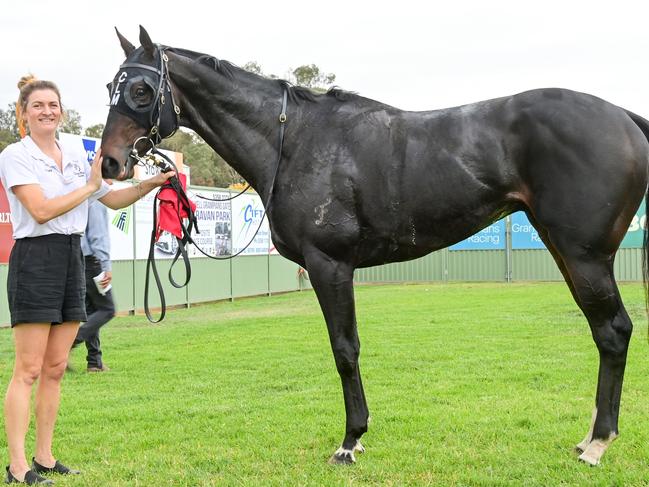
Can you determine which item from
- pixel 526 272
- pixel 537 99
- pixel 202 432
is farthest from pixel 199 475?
pixel 526 272

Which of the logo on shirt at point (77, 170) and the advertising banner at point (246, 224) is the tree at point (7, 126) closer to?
the advertising banner at point (246, 224)

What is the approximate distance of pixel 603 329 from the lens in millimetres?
4230

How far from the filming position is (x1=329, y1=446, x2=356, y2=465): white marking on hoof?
4.33 metres

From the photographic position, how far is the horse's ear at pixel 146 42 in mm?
4242

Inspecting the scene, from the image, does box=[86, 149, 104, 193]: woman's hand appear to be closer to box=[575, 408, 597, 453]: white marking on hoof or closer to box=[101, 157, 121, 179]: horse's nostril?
box=[101, 157, 121, 179]: horse's nostril

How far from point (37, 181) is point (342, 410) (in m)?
2.94

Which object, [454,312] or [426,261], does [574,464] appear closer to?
[454,312]

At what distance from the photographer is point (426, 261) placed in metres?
24.7

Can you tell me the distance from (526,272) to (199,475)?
68.6ft

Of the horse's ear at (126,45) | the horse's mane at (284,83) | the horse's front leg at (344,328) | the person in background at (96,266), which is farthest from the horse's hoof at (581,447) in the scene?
the person in background at (96,266)

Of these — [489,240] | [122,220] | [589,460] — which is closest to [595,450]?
[589,460]

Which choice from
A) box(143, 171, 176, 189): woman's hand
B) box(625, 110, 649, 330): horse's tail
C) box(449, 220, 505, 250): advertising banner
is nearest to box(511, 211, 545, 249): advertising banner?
box(449, 220, 505, 250): advertising banner

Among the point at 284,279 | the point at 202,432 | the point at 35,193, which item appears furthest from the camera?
the point at 284,279

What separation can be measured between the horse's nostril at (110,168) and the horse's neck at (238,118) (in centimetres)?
58
